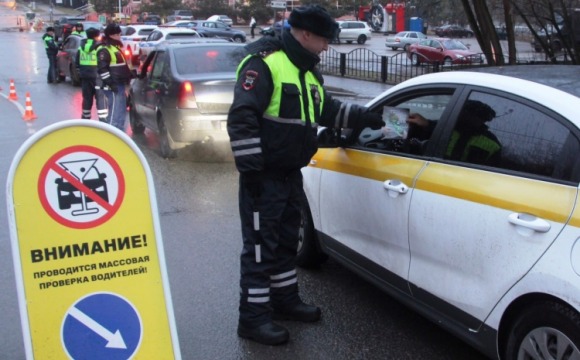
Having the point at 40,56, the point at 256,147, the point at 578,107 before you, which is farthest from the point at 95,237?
the point at 40,56

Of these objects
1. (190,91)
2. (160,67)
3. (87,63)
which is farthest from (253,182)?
(87,63)

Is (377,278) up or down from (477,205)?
down

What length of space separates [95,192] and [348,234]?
210 centimetres

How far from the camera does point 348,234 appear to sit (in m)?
4.44

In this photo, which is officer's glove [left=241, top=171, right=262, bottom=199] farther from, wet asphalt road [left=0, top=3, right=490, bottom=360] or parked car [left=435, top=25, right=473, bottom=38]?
parked car [left=435, top=25, right=473, bottom=38]

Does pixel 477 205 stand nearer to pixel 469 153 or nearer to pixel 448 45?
pixel 469 153

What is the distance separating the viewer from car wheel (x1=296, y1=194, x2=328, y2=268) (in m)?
5.05

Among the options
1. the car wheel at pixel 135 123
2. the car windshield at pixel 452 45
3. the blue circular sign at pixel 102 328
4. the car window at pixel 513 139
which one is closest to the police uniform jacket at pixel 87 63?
the car wheel at pixel 135 123

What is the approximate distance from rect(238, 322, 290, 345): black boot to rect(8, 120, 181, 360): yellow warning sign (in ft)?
3.73

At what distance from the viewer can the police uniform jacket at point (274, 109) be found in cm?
373

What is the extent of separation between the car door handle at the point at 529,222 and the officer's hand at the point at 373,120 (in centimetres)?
150

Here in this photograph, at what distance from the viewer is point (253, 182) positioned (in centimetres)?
387

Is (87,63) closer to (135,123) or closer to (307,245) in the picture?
(135,123)

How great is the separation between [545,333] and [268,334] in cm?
173
